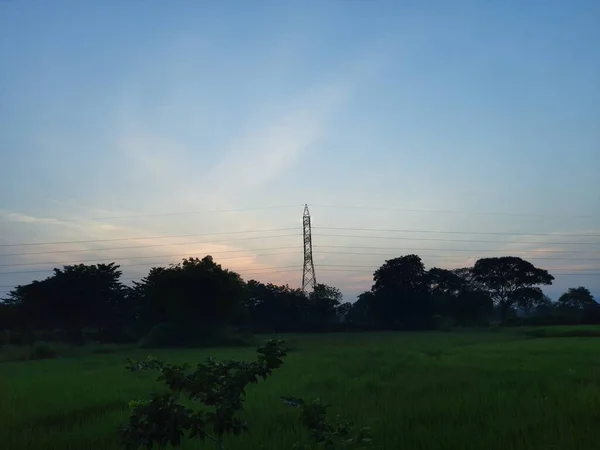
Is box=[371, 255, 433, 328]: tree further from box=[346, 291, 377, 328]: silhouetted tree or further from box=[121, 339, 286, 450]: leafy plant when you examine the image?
box=[121, 339, 286, 450]: leafy plant

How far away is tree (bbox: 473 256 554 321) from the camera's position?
8000cm

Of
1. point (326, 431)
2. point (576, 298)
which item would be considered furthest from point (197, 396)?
point (576, 298)

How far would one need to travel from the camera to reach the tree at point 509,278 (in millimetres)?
80000

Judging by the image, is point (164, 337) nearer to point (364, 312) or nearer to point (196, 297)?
point (196, 297)

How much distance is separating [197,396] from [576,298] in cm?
10823

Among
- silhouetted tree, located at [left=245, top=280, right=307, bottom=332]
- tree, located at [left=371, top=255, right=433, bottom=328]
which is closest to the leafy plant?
silhouetted tree, located at [left=245, top=280, right=307, bottom=332]

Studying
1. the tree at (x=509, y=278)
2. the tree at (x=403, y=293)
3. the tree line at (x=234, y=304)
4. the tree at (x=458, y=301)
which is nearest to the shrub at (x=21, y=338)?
the tree line at (x=234, y=304)

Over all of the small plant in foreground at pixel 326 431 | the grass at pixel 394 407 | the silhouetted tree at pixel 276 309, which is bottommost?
the grass at pixel 394 407

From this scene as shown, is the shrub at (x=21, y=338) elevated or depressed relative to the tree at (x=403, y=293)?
depressed

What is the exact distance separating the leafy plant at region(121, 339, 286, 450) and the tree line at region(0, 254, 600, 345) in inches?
1569

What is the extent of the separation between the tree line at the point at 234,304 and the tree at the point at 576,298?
16992 mm

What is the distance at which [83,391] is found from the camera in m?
13.7

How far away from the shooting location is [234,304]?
153 feet

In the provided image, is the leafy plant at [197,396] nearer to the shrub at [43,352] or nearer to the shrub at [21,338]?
the shrub at [43,352]
